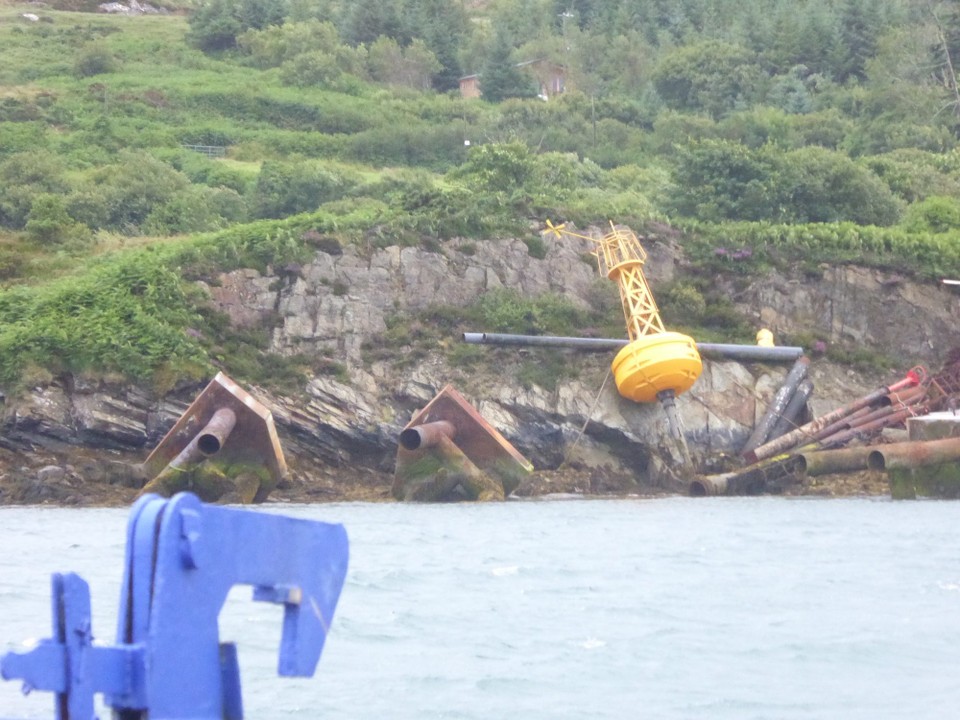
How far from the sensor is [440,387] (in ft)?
112

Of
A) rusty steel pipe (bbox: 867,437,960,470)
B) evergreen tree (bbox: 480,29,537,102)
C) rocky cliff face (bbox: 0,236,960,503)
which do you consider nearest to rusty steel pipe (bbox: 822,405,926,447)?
rocky cliff face (bbox: 0,236,960,503)

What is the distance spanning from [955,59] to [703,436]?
177 ft

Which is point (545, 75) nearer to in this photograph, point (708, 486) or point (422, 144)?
point (422, 144)

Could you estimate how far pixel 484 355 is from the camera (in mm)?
35281

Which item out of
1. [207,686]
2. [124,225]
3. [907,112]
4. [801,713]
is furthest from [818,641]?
[907,112]

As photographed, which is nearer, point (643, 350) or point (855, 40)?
point (643, 350)

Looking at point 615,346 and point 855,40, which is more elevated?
point 615,346

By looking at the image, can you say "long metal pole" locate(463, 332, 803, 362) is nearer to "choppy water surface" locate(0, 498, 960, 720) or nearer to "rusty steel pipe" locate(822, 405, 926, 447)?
"rusty steel pipe" locate(822, 405, 926, 447)

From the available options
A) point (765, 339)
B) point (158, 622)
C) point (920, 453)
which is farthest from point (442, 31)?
point (158, 622)

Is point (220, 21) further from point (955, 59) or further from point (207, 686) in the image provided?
point (207, 686)

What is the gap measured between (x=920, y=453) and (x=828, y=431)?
5.84 meters

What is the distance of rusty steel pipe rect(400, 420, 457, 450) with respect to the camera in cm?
2814

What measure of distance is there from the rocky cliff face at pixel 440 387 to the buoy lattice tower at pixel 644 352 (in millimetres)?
852

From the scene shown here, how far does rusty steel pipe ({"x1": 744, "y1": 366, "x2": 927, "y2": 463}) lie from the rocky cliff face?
1.29 meters
